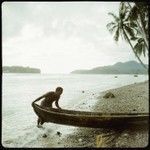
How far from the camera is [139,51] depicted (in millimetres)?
23828

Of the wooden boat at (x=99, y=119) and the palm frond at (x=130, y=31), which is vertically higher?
the palm frond at (x=130, y=31)

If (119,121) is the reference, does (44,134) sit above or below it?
A: below

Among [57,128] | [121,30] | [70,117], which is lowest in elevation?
[57,128]

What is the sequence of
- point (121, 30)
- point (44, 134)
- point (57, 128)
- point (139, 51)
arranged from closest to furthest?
point (44, 134) < point (57, 128) < point (121, 30) < point (139, 51)

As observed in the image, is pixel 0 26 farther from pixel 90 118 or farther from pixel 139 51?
pixel 139 51

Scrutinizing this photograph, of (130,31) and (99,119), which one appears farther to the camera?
(130,31)

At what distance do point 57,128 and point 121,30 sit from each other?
1236 cm

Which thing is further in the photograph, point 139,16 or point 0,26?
point 139,16

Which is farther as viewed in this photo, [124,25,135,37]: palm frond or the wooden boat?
[124,25,135,37]: palm frond

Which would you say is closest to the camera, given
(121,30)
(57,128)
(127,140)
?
(127,140)

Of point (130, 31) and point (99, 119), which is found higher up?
point (130, 31)

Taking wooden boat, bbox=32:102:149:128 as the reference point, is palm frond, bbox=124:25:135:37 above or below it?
above

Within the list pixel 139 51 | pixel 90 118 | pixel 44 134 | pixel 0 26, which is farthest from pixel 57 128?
pixel 139 51

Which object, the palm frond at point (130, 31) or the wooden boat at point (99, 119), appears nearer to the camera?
the wooden boat at point (99, 119)
